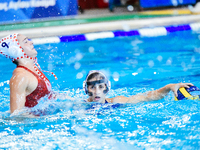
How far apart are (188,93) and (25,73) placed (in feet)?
4.97

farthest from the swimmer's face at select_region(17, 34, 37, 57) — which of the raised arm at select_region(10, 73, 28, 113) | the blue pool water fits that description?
the blue pool water

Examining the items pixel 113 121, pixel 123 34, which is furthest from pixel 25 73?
pixel 123 34

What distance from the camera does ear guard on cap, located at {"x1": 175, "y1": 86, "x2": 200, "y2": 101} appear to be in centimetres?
308

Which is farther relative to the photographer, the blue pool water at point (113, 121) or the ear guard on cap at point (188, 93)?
the ear guard on cap at point (188, 93)

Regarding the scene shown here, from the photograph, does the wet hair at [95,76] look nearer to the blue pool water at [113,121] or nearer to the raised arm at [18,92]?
the blue pool water at [113,121]

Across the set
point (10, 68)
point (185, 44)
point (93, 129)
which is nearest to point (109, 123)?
point (93, 129)

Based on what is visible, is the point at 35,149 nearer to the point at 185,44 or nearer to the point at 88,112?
the point at 88,112

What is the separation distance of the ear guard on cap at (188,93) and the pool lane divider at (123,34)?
17.3ft

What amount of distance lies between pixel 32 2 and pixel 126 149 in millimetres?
7957

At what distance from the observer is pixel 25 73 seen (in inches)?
126

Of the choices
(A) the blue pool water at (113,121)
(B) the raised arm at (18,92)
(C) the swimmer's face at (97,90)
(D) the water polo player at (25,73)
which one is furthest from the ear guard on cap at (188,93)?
(B) the raised arm at (18,92)

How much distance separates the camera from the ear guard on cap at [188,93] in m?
3.08

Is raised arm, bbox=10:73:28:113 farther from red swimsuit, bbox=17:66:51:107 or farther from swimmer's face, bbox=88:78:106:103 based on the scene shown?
swimmer's face, bbox=88:78:106:103

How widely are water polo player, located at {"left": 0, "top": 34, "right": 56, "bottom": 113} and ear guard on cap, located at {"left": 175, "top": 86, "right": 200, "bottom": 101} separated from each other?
1.30 meters
